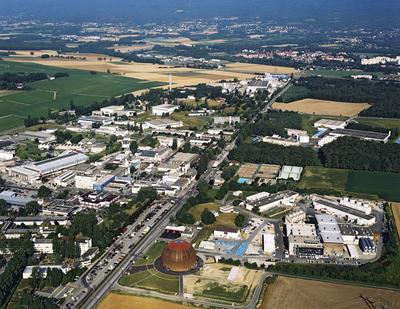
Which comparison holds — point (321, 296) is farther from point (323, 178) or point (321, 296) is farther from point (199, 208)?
point (323, 178)

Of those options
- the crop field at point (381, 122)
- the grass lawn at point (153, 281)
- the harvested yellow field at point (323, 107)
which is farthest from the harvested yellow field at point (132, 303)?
the harvested yellow field at point (323, 107)

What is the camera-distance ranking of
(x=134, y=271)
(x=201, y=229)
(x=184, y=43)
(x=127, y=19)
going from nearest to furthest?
(x=134, y=271)
(x=201, y=229)
(x=184, y=43)
(x=127, y=19)

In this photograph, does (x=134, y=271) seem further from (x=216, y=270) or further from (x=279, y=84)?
(x=279, y=84)

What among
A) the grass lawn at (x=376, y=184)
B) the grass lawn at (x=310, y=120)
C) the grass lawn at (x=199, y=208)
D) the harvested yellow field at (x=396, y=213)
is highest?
the harvested yellow field at (x=396, y=213)

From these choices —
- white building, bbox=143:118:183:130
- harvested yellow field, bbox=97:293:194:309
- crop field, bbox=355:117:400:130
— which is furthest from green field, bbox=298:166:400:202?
harvested yellow field, bbox=97:293:194:309

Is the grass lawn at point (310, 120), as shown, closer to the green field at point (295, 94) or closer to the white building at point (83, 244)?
the green field at point (295, 94)

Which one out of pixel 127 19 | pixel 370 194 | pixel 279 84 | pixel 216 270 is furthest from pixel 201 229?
pixel 127 19
